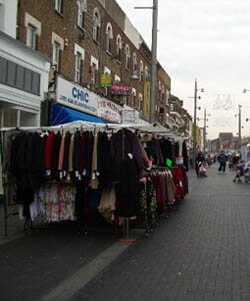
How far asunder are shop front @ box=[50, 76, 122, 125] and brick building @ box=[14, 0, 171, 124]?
86 mm

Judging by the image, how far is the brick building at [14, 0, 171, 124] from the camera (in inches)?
621

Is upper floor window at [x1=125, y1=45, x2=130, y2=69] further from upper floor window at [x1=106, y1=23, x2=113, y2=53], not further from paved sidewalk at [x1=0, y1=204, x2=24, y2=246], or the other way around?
paved sidewalk at [x1=0, y1=204, x2=24, y2=246]

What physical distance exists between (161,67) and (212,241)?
37.7m

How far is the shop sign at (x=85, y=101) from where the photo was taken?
53.5 feet

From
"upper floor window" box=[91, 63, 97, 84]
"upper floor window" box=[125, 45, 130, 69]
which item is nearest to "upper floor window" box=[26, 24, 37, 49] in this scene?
"upper floor window" box=[91, 63, 97, 84]

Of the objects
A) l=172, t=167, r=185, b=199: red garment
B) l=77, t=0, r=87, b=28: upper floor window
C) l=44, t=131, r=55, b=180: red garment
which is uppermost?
l=77, t=0, r=87, b=28: upper floor window

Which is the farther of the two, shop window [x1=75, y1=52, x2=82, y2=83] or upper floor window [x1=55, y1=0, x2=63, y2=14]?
shop window [x1=75, y1=52, x2=82, y2=83]

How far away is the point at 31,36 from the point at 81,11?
544cm

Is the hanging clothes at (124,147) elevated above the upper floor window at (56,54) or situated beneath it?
situated beneath

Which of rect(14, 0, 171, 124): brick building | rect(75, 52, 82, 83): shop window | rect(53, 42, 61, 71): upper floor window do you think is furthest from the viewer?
rect(75, 52, 82, 83): shop window

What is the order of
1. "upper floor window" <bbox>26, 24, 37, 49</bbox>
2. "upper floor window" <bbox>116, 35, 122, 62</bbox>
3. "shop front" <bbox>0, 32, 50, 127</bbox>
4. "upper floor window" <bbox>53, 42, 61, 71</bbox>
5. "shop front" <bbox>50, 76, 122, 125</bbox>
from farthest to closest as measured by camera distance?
1. "upper floor window" <bbox>116, 35, 122, 62</bbox>
2. "upper floor window" <bbox>53, 42, 61, 71</bbox>
3. "shop front" <bbox>50, 76, 122, 125</bbox>
4. "upper floor window" <bbox>26, 24, 37, 49</bbox>
5. "shop front" <bbox>0, 32, 50, 127</bbox>

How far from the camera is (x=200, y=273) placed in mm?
5812

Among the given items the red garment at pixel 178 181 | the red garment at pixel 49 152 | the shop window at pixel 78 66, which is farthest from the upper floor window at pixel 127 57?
the red garment at pixel 49 152

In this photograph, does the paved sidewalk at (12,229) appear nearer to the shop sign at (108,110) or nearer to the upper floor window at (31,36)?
the upper floor window at (31,36)
